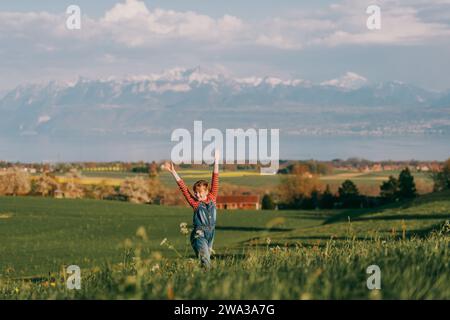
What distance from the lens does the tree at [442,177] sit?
125 m

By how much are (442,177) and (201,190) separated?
120 meters

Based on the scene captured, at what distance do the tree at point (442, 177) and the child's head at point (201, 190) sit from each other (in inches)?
4575

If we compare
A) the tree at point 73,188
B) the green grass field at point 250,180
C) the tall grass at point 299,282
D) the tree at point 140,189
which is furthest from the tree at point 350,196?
the tall grass at point 299,282

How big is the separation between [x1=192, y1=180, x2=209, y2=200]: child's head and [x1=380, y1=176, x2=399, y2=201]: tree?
98.7m

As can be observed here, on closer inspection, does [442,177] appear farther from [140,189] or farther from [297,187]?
[140,189]

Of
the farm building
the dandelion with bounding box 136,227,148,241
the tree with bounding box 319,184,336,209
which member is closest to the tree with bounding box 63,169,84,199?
the farm building

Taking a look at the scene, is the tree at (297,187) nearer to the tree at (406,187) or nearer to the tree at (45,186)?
the tree at (406,187)

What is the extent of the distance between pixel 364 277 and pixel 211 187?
6.49 m

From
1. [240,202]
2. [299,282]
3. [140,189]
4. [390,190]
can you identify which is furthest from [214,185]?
[140,189]

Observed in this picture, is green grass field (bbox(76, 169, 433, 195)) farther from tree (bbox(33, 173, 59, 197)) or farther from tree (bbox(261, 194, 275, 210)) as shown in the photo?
tree (bbox(33, 173, 59, 197))

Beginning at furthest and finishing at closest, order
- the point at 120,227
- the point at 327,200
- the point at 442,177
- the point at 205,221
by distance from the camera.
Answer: the point at 442,177 → the point at 327,200 → the point at 120,227 → the point at 205,221

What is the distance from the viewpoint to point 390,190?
110250mm
